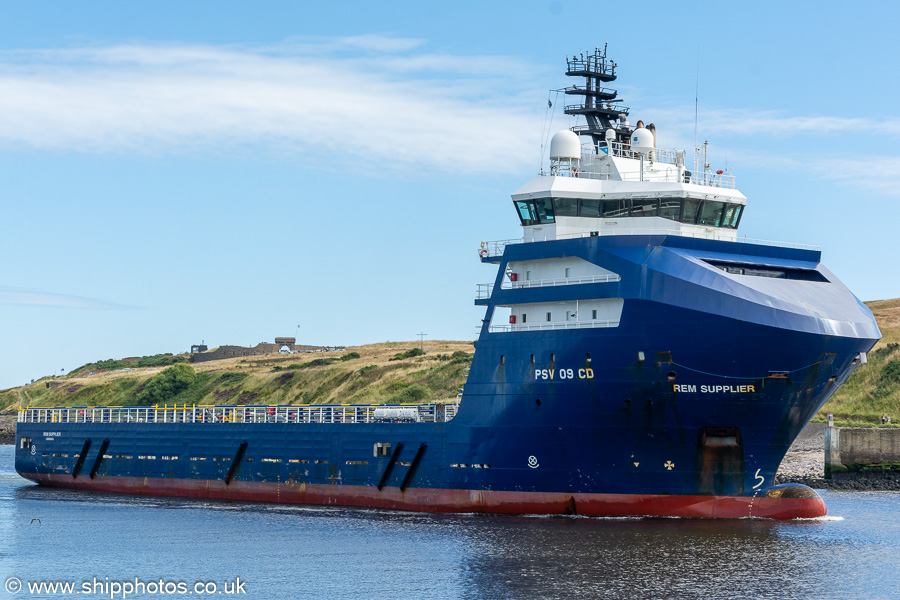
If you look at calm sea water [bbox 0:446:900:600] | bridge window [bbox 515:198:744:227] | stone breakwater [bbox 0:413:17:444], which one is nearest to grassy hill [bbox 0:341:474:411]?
stone breakwater [bbox 0:413:17:444]

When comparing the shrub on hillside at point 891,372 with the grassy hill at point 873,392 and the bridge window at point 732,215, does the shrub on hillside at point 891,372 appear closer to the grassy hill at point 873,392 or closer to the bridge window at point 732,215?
the grassy hill at point 873,392

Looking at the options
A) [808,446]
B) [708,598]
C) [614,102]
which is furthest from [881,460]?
[708,598]

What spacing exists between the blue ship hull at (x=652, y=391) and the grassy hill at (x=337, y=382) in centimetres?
3621

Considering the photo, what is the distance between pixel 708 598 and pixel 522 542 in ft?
27.8

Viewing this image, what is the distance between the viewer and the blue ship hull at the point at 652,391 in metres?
36.4

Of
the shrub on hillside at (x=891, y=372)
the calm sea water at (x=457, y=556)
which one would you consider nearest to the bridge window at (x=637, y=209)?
the calm sea water at (x=457, y=556)

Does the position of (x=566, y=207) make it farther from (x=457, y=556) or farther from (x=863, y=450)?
(x=863, y=450)

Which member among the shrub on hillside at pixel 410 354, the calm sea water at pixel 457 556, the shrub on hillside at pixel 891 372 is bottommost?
the calm sea water at pixel 457 556

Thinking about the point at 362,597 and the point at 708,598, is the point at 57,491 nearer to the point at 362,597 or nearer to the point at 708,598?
the point at 362,597

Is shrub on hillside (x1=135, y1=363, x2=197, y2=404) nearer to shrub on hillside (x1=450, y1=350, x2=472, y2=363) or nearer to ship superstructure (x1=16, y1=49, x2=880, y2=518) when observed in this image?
shrub on hillside (x1=450, y1=350, x2=472, y2=363)

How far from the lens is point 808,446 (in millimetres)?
66750

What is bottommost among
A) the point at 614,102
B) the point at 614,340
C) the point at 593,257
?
the point at 614,340
